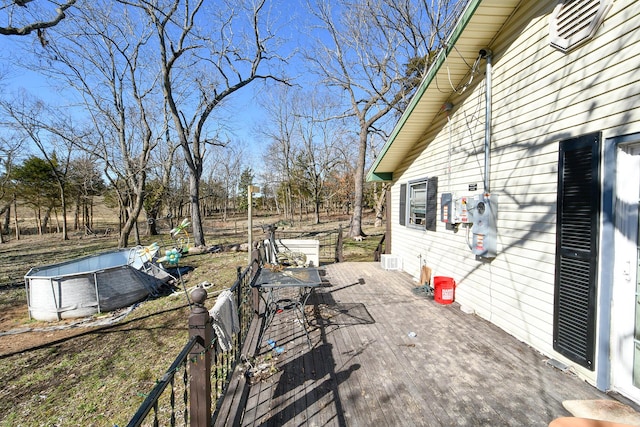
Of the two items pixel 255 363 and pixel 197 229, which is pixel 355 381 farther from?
pixel 197 229

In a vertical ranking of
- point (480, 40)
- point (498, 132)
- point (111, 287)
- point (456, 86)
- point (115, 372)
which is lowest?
point (115, 372)

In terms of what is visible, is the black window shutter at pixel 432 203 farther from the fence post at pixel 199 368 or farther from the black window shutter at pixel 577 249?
the fence post at pixel 199 368

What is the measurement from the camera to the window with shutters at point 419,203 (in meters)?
5.75

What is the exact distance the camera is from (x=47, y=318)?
249 inches

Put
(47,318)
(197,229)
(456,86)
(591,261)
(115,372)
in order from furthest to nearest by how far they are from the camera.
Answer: (197,229) → (47,318) → (456,86) → (115,372) → (591,261)

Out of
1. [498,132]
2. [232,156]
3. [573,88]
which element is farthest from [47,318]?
[232,156]

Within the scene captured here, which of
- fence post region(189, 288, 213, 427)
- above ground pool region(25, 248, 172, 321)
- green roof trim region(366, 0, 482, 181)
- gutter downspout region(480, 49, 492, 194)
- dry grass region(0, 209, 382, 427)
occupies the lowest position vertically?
dry grass region(0, 209, 382, 427)

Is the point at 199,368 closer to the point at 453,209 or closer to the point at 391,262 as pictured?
the point at 453,209

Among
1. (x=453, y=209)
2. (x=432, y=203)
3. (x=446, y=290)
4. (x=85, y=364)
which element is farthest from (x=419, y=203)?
(x=85, y=364)

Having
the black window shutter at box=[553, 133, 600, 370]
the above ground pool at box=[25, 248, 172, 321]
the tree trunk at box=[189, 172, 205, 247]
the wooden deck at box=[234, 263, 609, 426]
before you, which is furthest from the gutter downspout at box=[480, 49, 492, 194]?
the tree trunk at box=[189, 172, 205, 247]

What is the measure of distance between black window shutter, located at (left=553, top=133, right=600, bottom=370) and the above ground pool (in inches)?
307

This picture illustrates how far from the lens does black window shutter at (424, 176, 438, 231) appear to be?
18.6ft

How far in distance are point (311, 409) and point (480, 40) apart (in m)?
4.97

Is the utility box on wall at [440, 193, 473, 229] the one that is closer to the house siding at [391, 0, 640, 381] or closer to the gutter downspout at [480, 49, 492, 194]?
the house siding at [391, 0, 640, 381]
